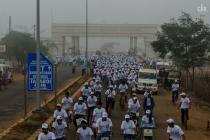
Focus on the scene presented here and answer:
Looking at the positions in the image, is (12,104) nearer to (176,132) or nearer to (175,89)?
(175,89)

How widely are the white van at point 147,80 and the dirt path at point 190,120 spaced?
3.28 feet

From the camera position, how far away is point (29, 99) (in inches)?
1566

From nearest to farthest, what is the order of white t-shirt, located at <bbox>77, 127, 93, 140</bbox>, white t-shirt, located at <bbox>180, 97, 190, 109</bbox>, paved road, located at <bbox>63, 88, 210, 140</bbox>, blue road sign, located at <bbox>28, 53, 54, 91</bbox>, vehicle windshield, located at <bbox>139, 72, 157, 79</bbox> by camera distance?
1. white t-shirt, located at <bbox>77, 127, 93, 140</bbox>
2. blue road sign, located at <bbox>28, 53, 54, 91</bbox>
3. paved road, located at <bbox>63, 88, 210, 140</bbox>
4. white t-shirt, located at <bbox>180, 97, 190, 109</bbox>
5. vehicle windshield, located at <bbox>139, 72, 157, 79</bbox>

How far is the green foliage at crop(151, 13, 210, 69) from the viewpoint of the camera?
173 ft

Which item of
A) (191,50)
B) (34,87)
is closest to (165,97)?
(191,50)

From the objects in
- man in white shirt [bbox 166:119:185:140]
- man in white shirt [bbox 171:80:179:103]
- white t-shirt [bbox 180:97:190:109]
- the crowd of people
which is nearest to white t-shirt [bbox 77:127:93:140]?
the crowd of people

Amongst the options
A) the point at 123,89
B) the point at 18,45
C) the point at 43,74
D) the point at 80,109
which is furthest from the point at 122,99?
the point at 18,45

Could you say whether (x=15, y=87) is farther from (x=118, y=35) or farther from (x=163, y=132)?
(x=118, y=35)

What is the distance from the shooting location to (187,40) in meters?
52.9

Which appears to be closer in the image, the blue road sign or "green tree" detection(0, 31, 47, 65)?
the blue road sign

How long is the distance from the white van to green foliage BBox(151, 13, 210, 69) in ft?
18.0

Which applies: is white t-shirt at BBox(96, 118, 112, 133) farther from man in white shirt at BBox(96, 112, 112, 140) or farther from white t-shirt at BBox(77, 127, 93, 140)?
white t-shirt at BBox(77, 127, 93, 140)

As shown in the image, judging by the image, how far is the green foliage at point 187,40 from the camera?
5269 centimetres

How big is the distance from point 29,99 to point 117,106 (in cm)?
668
